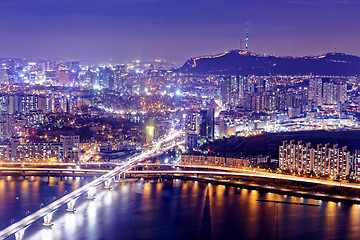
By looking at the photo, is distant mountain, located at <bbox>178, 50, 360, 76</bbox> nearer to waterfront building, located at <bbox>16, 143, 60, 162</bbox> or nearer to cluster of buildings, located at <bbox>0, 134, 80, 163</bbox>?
cluster of buildings, located at <bbox>0, 134, 80, 163</bbox>

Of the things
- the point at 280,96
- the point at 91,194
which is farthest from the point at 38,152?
the point at 280,96

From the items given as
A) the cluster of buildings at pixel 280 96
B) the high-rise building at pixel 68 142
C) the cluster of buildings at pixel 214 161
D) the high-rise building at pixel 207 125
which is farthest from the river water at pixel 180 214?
the cluster of buildings at pixel 280 96

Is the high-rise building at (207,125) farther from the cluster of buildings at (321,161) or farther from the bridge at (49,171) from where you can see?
the bridge at (49,171)

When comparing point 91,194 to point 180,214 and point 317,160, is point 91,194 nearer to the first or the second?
point 180,214

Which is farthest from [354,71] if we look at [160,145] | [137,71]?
[160,145]

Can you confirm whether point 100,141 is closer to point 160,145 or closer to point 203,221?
point 160,145

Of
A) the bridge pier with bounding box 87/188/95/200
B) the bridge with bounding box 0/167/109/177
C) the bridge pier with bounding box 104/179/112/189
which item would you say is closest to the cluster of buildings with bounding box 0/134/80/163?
the bridge with bounding box 0/167/109/177
